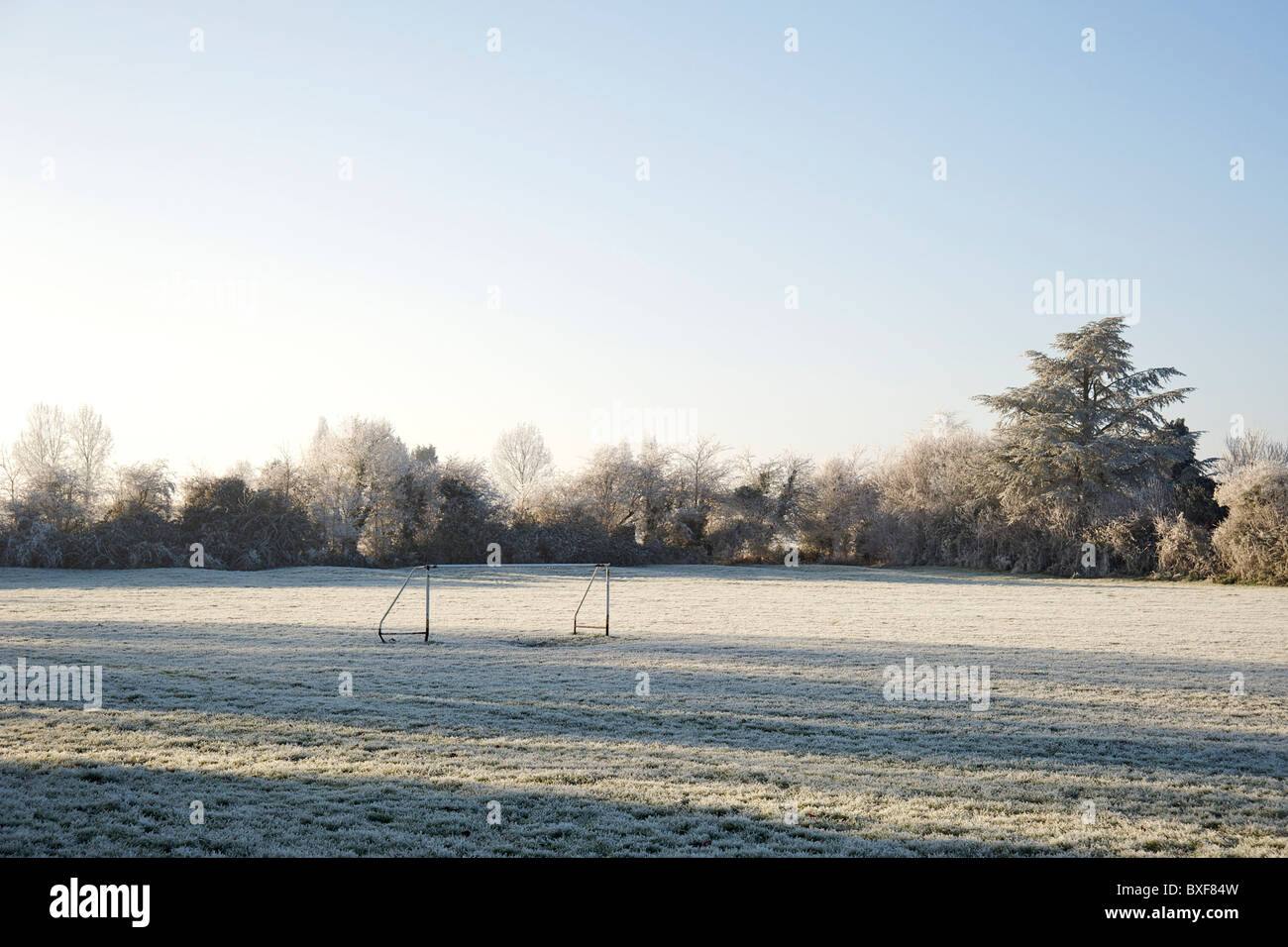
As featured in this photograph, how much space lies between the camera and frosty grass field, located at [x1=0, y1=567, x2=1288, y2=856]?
16.7ft

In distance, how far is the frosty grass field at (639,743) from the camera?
5.08m

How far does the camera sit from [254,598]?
2205 cm

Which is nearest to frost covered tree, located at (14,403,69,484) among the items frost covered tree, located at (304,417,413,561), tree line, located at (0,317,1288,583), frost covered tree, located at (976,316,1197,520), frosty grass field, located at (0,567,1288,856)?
tree line, located at (0,317,1288,583)

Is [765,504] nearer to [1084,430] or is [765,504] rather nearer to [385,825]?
[1084,430]

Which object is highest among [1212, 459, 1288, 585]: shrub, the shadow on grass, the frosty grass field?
[1212, 459, 1288, 585]: shrub

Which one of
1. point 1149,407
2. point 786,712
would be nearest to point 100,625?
point 786,712

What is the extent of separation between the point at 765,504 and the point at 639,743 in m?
33.6

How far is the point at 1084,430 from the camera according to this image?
36219mm

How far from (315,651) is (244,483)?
24.1 meters

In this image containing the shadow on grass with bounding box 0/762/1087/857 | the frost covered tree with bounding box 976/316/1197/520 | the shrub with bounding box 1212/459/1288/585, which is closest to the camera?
the shadow on grass with bounding box 0/762/1087/857

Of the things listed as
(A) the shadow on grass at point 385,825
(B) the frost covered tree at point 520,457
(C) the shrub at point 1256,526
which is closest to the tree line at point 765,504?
(C) the shrub at point 1256,526

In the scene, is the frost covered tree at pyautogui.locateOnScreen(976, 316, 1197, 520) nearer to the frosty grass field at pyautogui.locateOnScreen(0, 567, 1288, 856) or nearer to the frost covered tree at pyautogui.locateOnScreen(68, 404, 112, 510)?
the frosty grass field at pyautogui.locateOnScreen(0, 567, 1288, 856)

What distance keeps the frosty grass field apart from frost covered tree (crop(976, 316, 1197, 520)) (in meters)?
19.0
